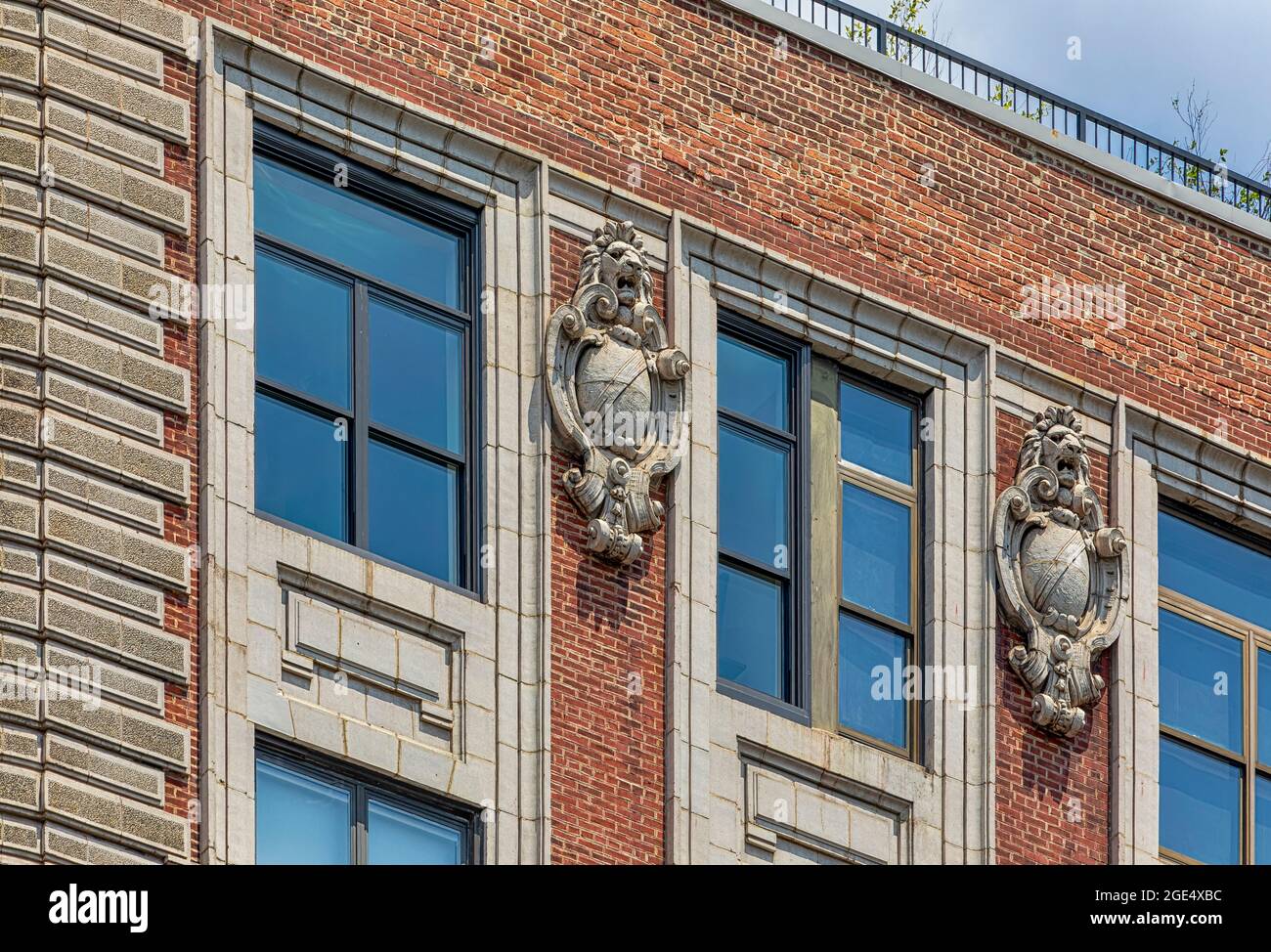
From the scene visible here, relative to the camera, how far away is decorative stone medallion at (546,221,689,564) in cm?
3139

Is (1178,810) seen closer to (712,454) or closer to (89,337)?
(712,454)

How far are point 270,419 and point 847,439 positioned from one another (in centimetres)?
505

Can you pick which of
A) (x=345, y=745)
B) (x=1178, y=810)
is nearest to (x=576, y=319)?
(x=345, y=745)

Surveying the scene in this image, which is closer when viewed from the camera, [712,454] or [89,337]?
[89,337]

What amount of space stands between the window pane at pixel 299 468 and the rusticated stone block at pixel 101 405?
1.07 m

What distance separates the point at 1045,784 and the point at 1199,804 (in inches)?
70.2

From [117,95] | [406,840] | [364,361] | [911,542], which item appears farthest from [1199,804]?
[117,95]

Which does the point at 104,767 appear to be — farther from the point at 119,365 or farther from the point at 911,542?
the point at 911,542

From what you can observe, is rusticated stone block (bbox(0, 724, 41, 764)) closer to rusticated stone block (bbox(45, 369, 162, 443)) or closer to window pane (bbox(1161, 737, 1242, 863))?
rusticated stone block (bbox(45, 369, 162, 443))

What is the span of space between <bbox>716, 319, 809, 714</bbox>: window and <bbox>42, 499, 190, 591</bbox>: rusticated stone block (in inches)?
181

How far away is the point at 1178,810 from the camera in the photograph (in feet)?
113

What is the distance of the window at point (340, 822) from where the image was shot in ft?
96.1
